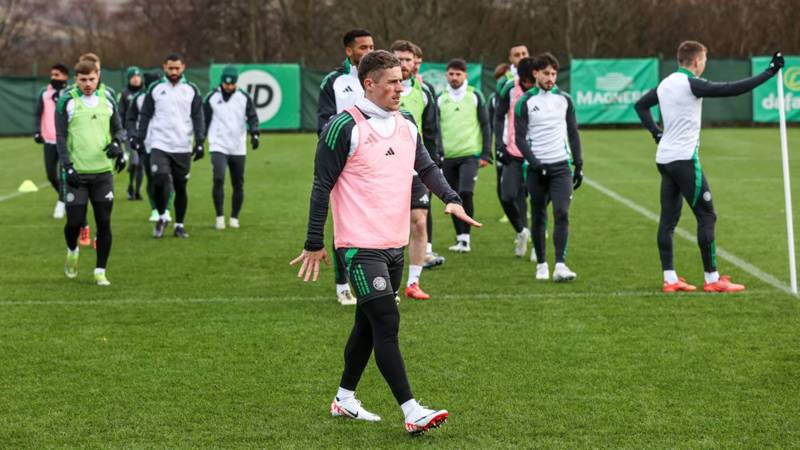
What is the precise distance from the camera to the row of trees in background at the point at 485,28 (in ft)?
154

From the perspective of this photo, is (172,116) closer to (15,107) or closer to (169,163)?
(169,163)

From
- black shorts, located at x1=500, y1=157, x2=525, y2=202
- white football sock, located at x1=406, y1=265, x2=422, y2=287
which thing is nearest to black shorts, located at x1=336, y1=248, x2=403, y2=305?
white football sock, located at x1=406, y1=265, x2=422, y2=287

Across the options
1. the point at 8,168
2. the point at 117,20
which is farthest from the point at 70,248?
the point at 117,20

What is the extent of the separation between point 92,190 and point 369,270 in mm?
5205

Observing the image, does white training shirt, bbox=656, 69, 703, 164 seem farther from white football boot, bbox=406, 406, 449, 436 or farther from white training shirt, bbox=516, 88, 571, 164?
white football boot, bbox=406, 406, 449, 436

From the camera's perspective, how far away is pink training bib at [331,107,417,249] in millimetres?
6051

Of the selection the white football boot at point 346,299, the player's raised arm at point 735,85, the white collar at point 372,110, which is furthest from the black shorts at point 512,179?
the white collar at point 372,110

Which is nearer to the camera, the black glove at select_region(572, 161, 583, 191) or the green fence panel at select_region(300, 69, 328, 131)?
the black glove at select_region(572, 161, 583, 191)

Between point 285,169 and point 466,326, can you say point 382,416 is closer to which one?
point 466,326

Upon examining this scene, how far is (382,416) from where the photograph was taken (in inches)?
253

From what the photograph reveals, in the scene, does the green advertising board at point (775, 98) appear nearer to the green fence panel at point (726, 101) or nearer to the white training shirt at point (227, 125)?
the green fence panel at point (726, 101)

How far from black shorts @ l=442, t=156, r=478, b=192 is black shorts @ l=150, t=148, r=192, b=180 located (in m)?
3.41

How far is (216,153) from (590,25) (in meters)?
35.0

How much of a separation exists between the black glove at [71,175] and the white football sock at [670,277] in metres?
5.24
